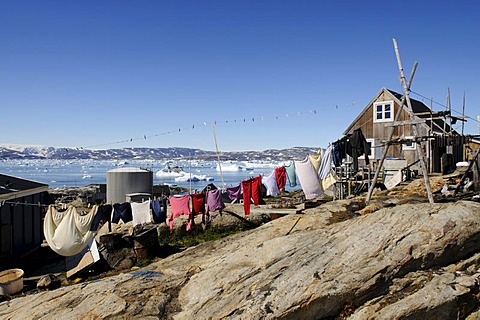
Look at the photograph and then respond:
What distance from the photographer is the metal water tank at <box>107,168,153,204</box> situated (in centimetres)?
3484

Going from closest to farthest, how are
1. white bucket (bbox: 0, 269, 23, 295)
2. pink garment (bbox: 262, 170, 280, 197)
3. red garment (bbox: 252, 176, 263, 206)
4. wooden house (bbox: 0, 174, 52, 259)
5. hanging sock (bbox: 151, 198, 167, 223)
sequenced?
white bucket (bbox: 0, 269, 23, 295) < wooden house (bbox: 0, 174, 52, 259) < red garment (bbox: 252, 176, 263, 206) < hanging sock (bbox: 151, 198, 167, 223) < pink garment (bbox: 262, 170, 280, 197)

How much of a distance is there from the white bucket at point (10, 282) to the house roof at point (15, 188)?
411 cm

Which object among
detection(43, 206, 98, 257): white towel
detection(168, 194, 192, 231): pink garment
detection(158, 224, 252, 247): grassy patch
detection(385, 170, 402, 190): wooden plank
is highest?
detection(385, 170, 402, 190): wooden plank

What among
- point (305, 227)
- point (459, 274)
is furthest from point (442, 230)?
point (305, 227)

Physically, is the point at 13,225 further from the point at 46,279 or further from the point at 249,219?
the point at 249,219

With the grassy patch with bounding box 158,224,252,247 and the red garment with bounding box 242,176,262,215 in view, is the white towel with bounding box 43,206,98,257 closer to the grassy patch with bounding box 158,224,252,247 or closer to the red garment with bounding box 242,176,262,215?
the grassy patch with bounding box 158,224,252,247

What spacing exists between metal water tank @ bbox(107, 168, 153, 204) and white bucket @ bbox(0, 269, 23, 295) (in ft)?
67.3

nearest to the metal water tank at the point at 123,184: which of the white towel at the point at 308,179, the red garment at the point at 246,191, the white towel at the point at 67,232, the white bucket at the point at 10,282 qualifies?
the white towel at the point at 67,232

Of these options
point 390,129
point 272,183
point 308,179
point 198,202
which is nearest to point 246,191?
point 198,202

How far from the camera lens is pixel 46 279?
14219mm

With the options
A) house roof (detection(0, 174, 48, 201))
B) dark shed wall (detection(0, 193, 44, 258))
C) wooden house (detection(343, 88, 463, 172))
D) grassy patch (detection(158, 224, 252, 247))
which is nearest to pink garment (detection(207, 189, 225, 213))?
grassy patch (detection(158, 224, 252, 247))

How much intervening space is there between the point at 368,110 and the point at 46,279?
25926 mm

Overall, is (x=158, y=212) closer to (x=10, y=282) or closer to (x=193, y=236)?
(x=193, y=236)

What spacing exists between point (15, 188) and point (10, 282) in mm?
6996
